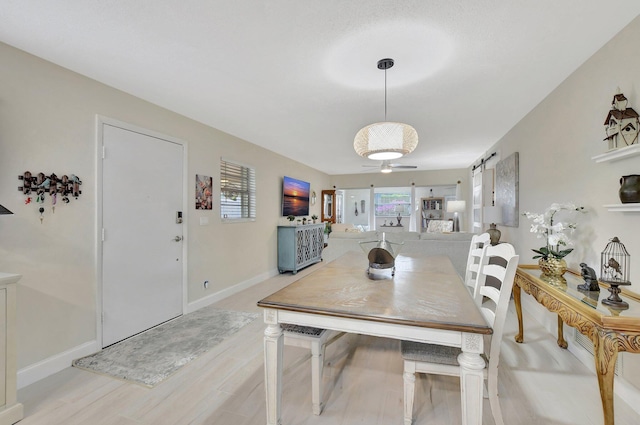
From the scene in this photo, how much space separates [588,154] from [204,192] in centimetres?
388

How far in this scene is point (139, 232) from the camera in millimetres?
2688

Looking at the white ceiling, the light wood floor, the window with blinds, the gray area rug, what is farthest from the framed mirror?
the light wood floor

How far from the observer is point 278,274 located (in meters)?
5.16

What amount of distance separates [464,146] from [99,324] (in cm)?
549

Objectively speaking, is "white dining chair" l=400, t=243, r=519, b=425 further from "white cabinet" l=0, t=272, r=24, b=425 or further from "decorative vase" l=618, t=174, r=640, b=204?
"white cabinet" l=0, t=272, r=24, b=425

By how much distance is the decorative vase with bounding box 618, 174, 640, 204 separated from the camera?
1.54 m

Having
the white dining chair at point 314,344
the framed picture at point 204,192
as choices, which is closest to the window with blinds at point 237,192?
the framed picture at point 204,192

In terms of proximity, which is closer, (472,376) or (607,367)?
(472,376)

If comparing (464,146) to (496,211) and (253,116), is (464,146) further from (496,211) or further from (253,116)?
(253,116)

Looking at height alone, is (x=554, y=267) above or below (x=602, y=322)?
above

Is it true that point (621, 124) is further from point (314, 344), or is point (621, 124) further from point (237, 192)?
point (237, 192)

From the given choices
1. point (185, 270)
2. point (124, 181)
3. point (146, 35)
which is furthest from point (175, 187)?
point (146, 35)

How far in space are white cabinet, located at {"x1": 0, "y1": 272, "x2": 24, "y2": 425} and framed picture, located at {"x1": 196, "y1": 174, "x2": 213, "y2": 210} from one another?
74.9 inches

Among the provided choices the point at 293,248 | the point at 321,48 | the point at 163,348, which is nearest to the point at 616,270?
the point at 321,48
